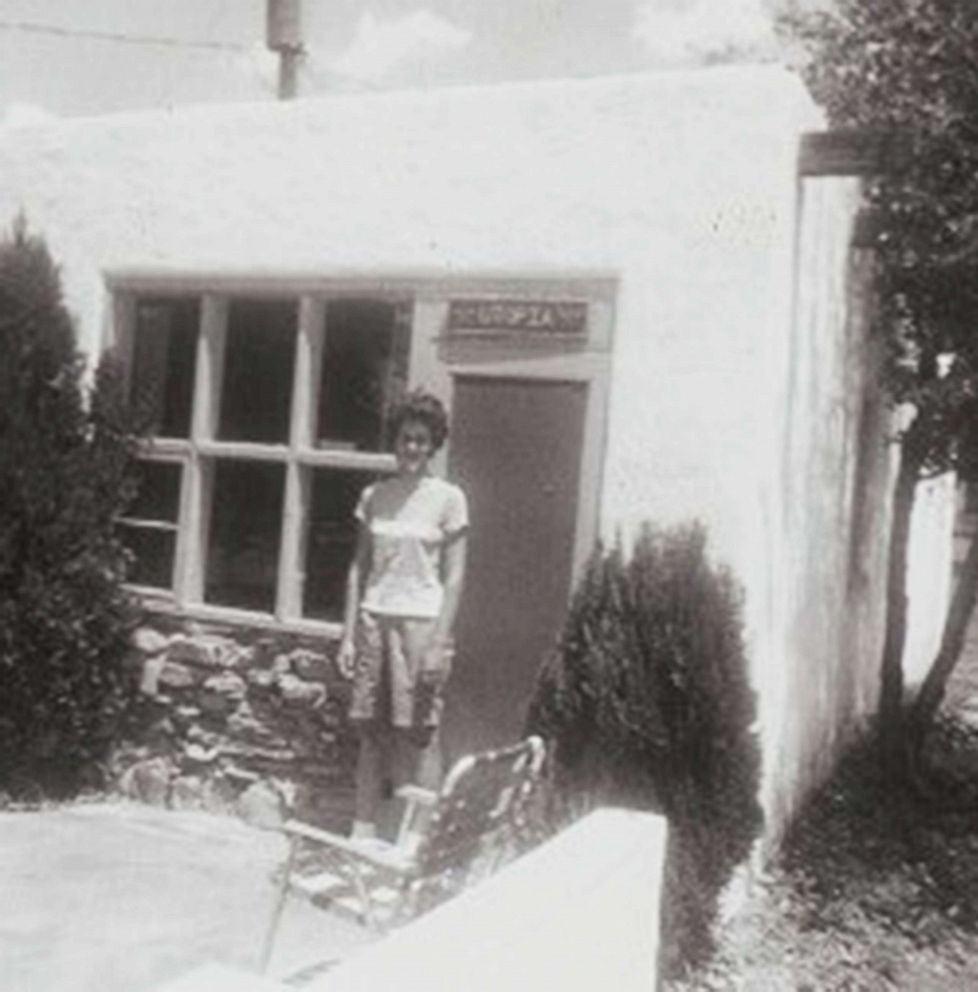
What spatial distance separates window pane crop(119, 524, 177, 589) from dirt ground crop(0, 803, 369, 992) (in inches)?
48.0

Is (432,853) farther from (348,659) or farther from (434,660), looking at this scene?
(348,659)

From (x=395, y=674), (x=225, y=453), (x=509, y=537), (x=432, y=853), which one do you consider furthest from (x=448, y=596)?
(x=225, y=453)

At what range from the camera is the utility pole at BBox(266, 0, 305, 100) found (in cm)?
1380

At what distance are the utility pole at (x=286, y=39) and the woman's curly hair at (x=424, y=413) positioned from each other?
7777 mm

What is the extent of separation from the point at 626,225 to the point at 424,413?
122 cm

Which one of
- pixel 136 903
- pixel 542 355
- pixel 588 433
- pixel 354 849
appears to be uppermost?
pixel 542 355

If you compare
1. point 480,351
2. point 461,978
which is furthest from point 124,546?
point 461,978

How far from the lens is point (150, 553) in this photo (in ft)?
27.7

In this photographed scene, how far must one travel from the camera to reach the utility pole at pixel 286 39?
45.3 ft

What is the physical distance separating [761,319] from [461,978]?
3813 millimetres

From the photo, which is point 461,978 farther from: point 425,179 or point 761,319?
point 425,179

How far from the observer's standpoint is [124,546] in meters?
8.42

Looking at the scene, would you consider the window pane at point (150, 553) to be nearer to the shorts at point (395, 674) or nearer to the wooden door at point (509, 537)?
the wooden door at point (509, 537)

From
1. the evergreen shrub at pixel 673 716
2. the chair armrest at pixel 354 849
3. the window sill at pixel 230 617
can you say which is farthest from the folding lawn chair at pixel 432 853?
the window sill at pixel 230 617
